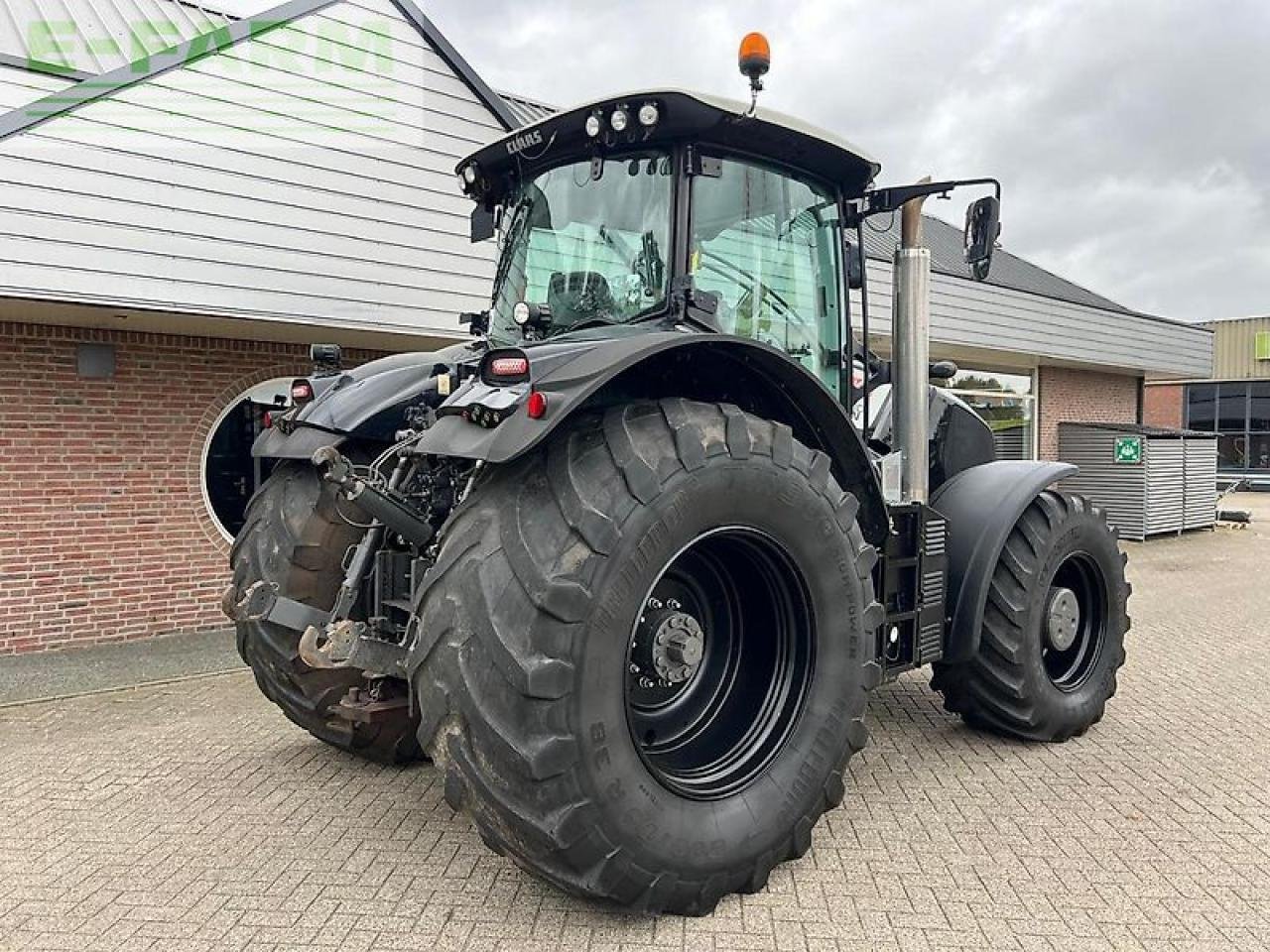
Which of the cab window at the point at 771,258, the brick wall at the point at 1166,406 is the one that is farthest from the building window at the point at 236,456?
the brick wall at the point at 1166,406

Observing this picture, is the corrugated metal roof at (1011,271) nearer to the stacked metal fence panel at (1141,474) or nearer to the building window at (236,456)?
the stacked metal fence panel at (1141,474)

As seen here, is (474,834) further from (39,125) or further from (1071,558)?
(39,125)

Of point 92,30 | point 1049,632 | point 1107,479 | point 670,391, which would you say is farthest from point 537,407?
point 1107,479

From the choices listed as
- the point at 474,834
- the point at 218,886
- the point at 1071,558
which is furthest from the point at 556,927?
the point at 1071,558

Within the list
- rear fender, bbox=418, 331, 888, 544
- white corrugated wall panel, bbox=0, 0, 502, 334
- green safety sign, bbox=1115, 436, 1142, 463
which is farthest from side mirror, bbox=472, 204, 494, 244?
green safety sign, bbox=1115, 436, 1142, 463

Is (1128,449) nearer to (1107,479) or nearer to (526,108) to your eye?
(1107,479)

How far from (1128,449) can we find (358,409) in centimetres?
1390

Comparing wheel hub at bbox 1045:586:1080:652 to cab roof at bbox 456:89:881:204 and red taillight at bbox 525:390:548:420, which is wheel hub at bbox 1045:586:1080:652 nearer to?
cab roof at bbox 456:89:881:204

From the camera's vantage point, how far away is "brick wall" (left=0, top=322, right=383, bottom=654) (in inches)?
270

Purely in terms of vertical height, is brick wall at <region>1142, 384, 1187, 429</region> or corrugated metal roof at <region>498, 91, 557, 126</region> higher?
corrugated metal roof at <region>498, 91, 557, 126</region>

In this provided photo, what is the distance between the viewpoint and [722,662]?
339 centimetres

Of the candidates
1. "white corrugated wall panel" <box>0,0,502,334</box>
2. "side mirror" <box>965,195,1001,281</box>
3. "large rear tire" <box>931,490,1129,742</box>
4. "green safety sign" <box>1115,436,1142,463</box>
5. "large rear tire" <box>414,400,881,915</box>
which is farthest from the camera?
"green safety sign" <box>1115,436,1142,463</box>

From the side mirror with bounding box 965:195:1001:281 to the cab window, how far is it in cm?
56

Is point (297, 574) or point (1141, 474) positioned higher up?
point (297, 574)
